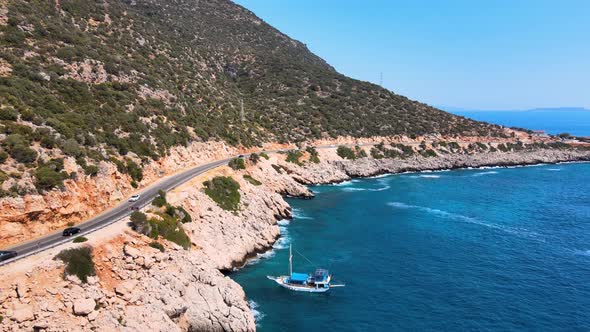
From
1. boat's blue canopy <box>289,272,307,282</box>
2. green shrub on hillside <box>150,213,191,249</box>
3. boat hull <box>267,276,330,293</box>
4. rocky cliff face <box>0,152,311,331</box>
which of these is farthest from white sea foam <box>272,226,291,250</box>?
green shrub on hillside <box>150,213,191,249</box>

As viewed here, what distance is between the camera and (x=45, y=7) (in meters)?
80.7

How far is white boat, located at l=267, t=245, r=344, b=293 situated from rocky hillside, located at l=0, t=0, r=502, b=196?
89.1 ft

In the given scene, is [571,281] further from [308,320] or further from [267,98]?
[267,98]

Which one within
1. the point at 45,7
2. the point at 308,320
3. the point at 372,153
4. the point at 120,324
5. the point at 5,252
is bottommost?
the point at 308,320

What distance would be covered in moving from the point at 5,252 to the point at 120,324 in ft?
38.4

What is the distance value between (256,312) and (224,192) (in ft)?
86.2

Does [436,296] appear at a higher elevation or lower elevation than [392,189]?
lower

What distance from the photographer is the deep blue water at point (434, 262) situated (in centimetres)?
4006

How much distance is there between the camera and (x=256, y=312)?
4053 centimetres

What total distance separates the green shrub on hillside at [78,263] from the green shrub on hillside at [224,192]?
25.8m

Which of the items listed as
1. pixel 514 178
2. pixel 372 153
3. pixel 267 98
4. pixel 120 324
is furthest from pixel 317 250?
pixel 267 98

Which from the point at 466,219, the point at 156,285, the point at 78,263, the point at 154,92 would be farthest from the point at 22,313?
the point at 466,219

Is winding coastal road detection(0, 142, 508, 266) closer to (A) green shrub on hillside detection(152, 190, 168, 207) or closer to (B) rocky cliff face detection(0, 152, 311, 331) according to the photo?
(A) green shrub on hillside detection(152, 190, 168, 207)

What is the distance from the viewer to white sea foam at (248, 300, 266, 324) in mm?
39344
